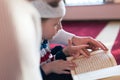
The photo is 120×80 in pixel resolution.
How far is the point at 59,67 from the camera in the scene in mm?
783

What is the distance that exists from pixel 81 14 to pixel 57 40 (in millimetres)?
1041

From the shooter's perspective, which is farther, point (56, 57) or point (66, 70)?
point (56, 57)

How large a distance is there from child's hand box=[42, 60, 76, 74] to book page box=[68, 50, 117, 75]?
0.07ft

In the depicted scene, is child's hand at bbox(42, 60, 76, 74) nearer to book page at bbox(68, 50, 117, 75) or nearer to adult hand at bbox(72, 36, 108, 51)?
book page at bbox(68, 50, 117, 75)

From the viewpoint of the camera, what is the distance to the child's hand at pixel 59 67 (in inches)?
30.3

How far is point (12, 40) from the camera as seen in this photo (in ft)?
0.92

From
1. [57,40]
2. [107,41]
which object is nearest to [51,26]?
[57,40]

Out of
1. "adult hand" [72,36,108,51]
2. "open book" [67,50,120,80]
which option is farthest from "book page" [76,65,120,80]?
"adult hand" [72,36,108,51]

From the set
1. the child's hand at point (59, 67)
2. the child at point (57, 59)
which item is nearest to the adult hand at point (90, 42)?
the child at point (57, 59)

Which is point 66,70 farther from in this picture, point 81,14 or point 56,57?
point 81,14

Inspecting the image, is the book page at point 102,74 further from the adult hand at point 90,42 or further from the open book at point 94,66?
the adult hand at point 90,42

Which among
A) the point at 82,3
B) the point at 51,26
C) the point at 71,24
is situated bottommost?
the point at 71,24

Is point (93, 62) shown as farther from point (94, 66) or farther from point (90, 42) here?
point (90, 42)

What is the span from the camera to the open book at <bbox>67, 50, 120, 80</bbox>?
0.72m
